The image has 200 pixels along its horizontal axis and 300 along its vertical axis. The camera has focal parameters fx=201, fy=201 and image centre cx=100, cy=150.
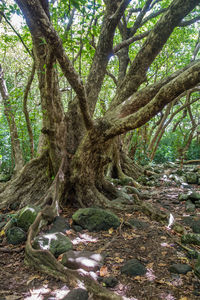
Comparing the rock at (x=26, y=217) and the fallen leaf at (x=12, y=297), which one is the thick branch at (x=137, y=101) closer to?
the rock at (x=26, y=217)

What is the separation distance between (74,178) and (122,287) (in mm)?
2552

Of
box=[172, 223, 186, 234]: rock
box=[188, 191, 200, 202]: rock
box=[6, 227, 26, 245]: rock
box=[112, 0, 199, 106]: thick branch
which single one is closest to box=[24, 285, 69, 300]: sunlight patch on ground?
box=[6, 227, 26, 245]: rock

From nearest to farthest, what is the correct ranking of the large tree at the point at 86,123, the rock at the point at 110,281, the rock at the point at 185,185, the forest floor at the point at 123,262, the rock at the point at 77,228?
the forest floor at the point at 123,262, the rock at the point at 110,281, the rock at the point at 77,228, the large tree at the point at 86,123, the rock at the point at 185,185

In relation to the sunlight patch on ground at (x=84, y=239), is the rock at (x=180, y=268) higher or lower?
lower

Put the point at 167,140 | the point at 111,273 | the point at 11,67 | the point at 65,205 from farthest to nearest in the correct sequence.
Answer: the point at 167,140 < the point at 11,67 < the point at 65,205 < the point at 111,273

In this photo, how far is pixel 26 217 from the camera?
131 inches

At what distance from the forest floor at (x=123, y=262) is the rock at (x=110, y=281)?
0.05 meters

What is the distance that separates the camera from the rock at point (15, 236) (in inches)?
120

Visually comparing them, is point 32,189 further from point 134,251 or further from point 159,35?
point 159,35

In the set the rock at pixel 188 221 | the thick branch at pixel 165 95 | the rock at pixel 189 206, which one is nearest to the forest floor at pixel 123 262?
the rock at pixel 188 221

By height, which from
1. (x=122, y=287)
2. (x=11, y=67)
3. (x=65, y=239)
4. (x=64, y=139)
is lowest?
(x=122, y=287)

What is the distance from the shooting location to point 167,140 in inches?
712

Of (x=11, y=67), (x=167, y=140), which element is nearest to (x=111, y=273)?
(x=11, y=67)

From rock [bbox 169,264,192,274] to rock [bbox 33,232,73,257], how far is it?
1339 mm
